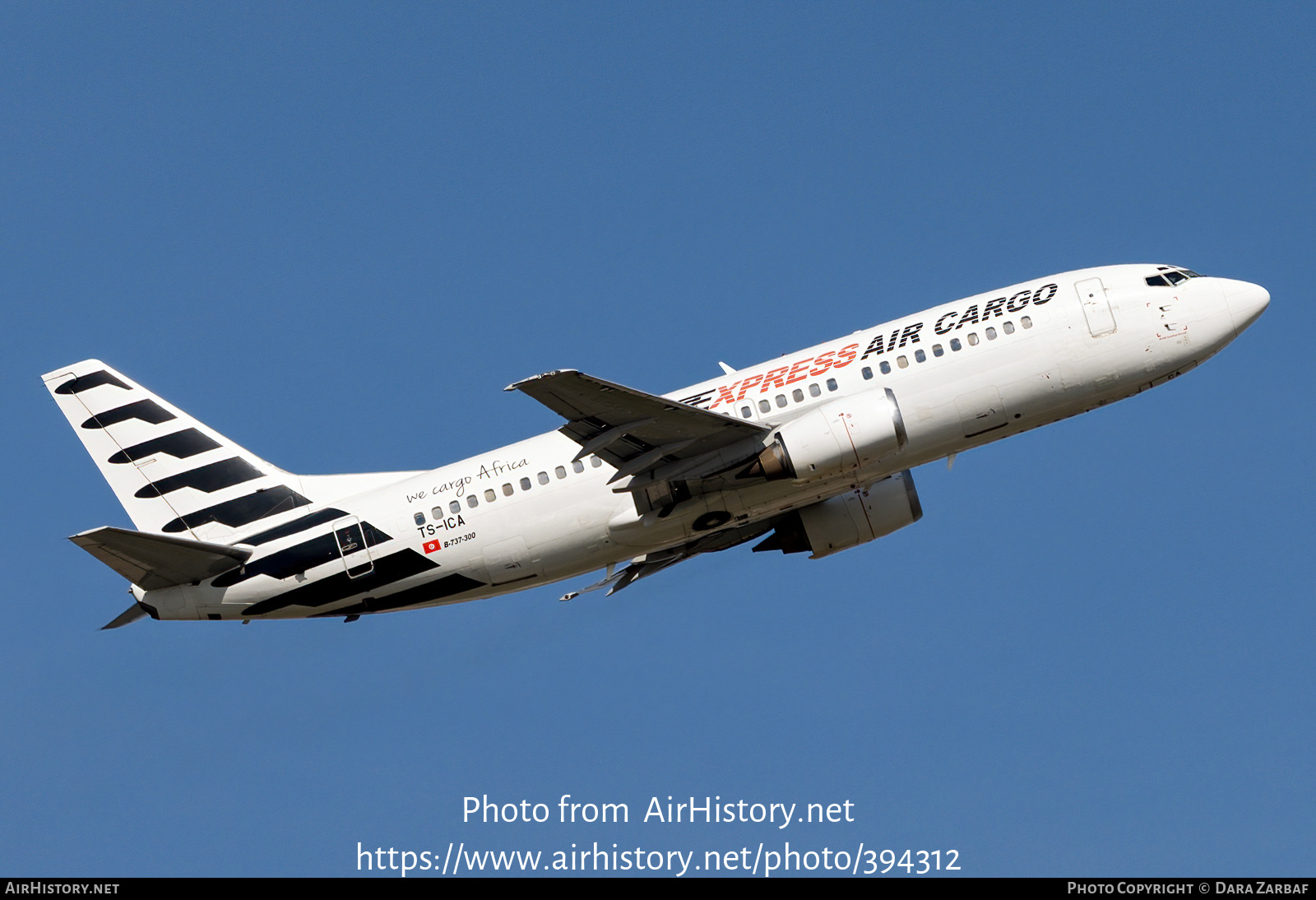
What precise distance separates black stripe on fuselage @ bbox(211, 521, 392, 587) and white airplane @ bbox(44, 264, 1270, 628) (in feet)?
0.16

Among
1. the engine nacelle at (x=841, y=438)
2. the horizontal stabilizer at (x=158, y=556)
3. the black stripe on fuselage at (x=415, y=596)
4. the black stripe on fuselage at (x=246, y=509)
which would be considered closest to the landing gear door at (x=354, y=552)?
the black stripe on fuselage at (x=415, y=596)

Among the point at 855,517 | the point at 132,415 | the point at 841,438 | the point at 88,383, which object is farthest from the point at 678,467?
the point at 88,383

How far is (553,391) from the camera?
3741cm

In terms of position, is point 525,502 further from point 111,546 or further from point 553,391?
point 111,546

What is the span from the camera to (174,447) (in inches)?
1797

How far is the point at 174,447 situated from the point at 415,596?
9395 millimetres

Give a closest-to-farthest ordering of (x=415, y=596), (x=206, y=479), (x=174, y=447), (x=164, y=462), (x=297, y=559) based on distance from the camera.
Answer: (x=297, y=559)
(x=415, y=596)
(x=206, y=479)
(x=164, y=462)
(x=174, y=447)

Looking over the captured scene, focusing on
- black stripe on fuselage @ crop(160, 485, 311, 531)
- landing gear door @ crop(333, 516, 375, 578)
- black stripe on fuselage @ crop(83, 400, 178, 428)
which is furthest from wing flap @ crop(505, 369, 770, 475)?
black stripe on fuselage @ crop(83, 400, 178, 428)

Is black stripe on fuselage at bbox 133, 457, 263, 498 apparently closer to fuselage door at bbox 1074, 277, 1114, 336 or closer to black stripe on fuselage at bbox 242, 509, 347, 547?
black stripe on fuselage at bbox 242, 509, 347, 547

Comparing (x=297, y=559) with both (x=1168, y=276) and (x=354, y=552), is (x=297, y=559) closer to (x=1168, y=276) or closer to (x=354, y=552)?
(x=354, y=552)

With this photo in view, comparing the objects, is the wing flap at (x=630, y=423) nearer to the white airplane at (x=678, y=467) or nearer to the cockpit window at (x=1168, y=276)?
the white airplane at (x=678, y=467)
